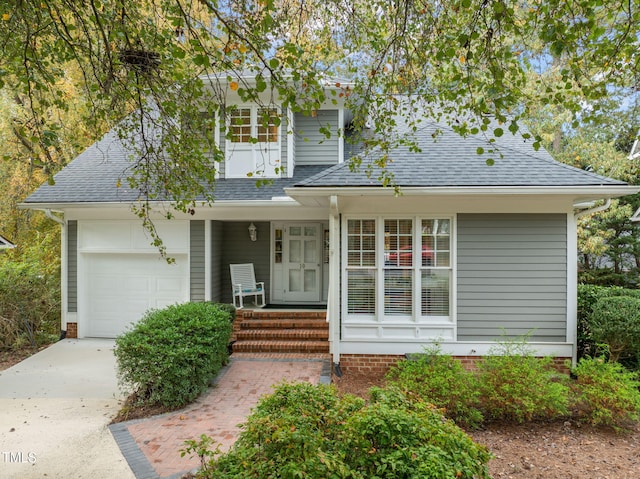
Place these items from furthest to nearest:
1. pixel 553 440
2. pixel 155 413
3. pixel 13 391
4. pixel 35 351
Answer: pixel 35 351 → pixel 13 391 → pixel 155 413 → pixel 553 440

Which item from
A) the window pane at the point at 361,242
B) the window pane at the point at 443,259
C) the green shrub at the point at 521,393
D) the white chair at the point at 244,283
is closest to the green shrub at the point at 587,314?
the green shrub at the point at 521,393

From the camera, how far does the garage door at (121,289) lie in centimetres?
859

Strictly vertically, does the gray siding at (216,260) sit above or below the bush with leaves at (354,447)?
above

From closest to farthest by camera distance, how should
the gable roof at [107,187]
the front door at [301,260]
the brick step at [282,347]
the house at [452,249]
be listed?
the house at [452,249] < the brick step at [282,347] < the gable roof at [107,187] < the front door at [301,260]

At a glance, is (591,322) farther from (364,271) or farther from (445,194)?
(364,271)

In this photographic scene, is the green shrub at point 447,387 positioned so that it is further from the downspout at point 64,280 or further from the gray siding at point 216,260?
the downspout at point 64,280

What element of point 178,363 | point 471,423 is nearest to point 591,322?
point 471,423

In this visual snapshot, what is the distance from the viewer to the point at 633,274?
12586 millimetres

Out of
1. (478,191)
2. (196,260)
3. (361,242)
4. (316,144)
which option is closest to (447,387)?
(361,242)

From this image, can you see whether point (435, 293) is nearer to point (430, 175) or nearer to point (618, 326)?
point (430, 175)

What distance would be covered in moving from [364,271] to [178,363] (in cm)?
316

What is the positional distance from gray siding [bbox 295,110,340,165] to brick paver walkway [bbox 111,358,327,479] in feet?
15.7

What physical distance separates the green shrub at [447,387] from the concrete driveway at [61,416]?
322 cm

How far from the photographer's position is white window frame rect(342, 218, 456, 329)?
641cm
